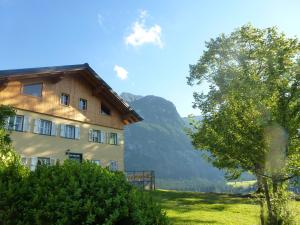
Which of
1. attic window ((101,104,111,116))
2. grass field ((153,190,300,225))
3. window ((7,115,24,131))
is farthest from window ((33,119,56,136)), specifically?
grass field ((153,190,300,225))

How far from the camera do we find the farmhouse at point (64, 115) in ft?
81.6

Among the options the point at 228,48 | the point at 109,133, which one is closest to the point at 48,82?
the point at 109,133

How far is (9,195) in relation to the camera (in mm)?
6621

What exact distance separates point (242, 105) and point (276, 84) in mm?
4333

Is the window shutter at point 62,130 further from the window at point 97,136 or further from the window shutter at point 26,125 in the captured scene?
the window shutter at point 26,125

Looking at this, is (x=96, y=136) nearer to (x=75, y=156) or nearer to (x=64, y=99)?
(x=75, y=156)

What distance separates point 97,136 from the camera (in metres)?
31.8

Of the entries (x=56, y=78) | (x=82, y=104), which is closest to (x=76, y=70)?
(x=56, y=78)

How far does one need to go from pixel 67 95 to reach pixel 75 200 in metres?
24.3

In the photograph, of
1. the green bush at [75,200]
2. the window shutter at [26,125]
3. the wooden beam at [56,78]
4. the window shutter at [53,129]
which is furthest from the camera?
the wooden beam at [56,78]

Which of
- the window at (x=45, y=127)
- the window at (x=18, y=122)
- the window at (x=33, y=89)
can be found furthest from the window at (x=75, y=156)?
the window at (x=33, y=89)

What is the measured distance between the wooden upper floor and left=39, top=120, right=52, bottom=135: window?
0.79 meters

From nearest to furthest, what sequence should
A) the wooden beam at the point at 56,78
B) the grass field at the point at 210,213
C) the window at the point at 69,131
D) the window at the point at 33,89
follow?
the grass field at the point at 210,213, the window at the point at 33,89, the wooden beam at the point at 56,78, the window at the point at 69,131

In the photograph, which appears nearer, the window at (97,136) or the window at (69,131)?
the window at (69,131)
